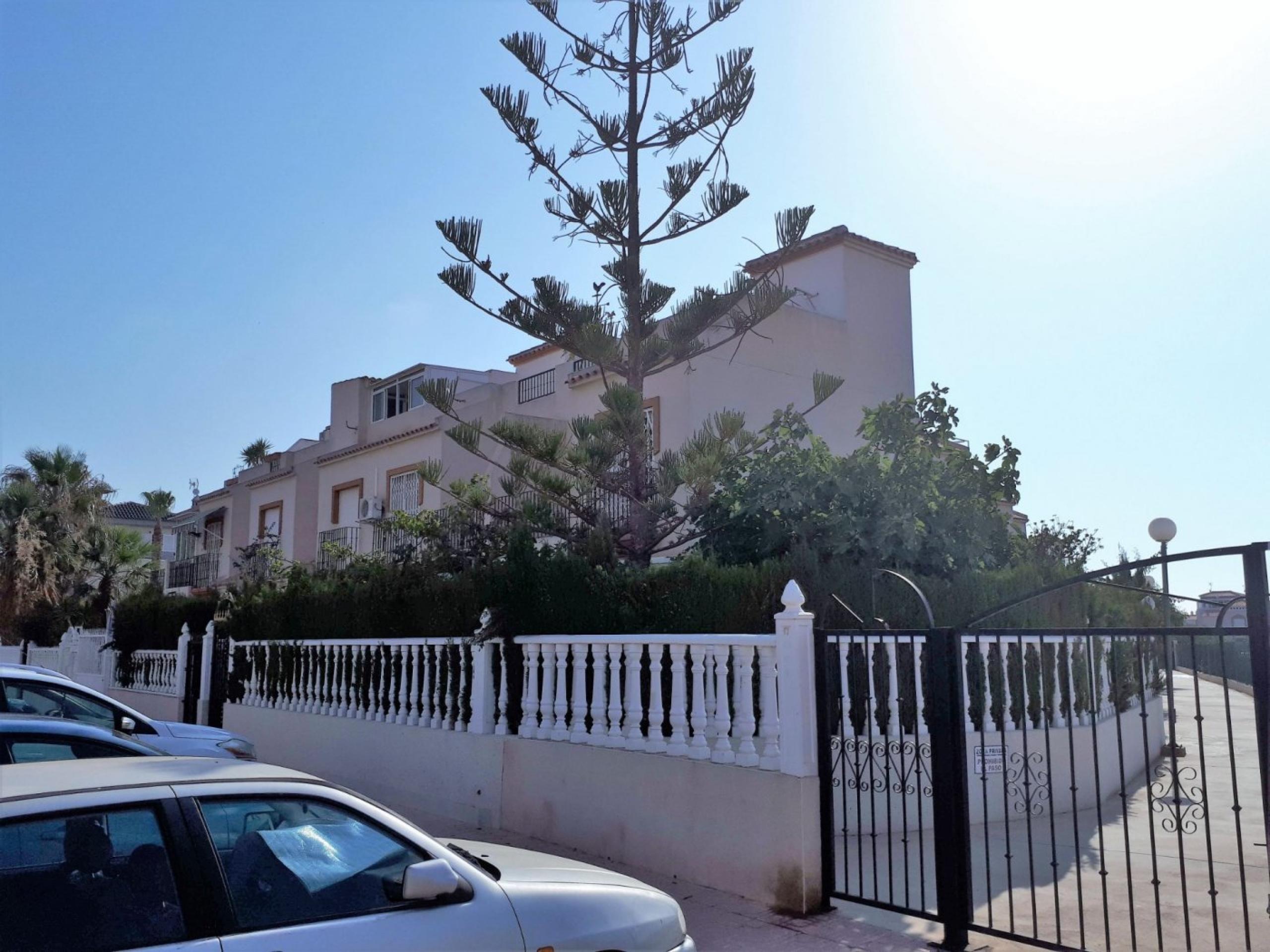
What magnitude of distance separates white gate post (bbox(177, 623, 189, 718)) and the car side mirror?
46.8 ft

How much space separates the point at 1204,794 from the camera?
15.1 ft

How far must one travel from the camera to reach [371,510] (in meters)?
26.6

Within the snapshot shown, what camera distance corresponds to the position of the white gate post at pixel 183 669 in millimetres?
16109

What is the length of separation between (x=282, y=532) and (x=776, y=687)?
28.2m

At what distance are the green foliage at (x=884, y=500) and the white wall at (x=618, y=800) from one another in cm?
282

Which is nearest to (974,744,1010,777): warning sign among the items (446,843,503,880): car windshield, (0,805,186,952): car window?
(446,843,503,880): car windshield

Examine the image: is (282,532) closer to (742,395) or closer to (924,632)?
(742,395)

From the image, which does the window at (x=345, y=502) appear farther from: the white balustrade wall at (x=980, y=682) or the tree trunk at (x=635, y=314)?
the white balustrade wall at (x=980, y=682)

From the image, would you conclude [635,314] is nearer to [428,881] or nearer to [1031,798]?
[1031,798]

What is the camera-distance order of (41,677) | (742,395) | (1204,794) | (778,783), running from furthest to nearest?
1. (742,395)
2. (41,677)
3. (778,783)
4. (1204,794)

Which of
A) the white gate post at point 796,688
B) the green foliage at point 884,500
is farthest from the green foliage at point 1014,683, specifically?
the white gate post at point 796,688

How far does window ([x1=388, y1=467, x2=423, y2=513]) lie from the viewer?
25734 mm

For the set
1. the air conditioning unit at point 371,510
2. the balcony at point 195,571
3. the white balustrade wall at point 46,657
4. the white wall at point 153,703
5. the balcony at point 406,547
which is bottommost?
the white wall at point 153,703

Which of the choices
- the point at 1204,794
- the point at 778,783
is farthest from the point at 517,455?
the point at 1204,794
